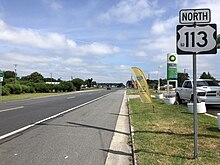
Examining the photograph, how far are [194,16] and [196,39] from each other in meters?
0.50

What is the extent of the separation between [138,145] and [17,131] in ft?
15.2

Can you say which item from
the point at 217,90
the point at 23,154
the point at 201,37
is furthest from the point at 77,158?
the point at 217,90

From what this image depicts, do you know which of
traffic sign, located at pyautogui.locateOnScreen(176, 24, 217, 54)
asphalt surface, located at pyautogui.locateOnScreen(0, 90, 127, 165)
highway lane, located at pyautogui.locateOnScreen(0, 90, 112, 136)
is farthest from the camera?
highway lane, located at pyautogui.locateOnScreen(0, 90, 112, 136)

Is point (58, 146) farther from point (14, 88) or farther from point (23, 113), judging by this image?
point (14, 88)

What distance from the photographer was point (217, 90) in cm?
1723

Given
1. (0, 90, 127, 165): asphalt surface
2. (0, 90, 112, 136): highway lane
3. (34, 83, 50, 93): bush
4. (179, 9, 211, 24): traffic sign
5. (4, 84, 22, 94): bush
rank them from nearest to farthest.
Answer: (179, 9, 211, 24): traffic sign < (0, 90, 127, 165): asphalt surface < (0, 90, 112, 136): highway lane < (4, 84, 22, 94): bush < (34, 83, 50, 93): bush

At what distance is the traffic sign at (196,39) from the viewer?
5.93m

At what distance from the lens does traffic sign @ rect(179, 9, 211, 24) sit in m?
6.05

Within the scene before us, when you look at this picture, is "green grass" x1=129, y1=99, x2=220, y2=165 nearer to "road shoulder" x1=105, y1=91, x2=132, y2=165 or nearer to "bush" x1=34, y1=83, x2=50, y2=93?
"road shoulder" x1=105, y1=91, x2=132, y2=165

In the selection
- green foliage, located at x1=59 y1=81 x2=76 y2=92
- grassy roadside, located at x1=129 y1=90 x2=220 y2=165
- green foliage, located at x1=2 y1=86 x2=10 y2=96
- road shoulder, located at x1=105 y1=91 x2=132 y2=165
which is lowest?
road shoulder, located at x1=105 y1=91 x2=132 y2=165

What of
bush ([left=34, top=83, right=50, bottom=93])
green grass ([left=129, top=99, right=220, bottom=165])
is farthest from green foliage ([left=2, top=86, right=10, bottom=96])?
green grass ([left=129, top=99, right=220, bottom=165])

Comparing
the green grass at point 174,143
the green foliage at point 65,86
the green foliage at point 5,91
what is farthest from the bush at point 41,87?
the green grass at point 174,143

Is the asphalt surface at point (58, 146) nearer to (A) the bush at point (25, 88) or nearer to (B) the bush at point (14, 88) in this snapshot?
(B) the bush at point (14, 88)

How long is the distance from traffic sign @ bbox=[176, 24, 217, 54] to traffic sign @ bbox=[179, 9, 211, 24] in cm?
11
